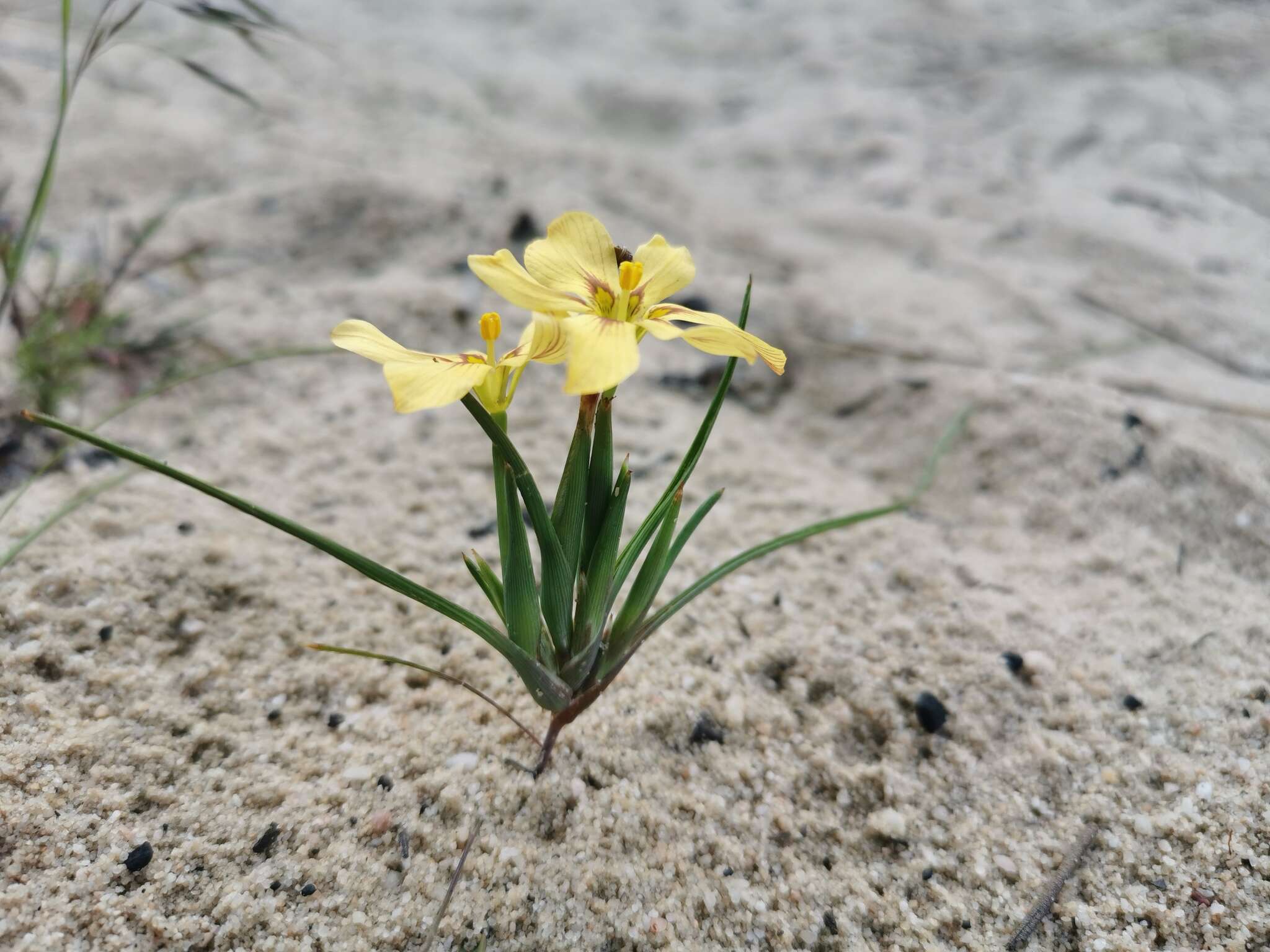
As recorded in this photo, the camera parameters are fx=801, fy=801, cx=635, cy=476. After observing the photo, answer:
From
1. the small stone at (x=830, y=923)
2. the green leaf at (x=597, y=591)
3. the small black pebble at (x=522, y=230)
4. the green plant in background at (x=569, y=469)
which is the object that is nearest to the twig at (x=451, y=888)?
the green plant in background at (x=569, y=469)

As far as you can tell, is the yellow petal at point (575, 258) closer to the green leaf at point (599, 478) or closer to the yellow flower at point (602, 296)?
the yellow flower at point (602, 296)

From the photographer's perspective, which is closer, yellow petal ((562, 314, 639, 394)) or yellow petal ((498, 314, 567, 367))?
yellow petal ((562, 314, 639, 394))

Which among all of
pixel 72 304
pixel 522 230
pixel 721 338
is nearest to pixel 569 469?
pixel 721 338

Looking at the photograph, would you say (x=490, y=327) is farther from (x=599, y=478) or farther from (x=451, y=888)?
(x=451, y=888)

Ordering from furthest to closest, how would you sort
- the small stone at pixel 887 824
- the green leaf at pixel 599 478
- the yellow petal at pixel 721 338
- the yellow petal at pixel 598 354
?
the small stone at pixel 887 824 → the green leaf at pixel 599 478 → the yellow petal at pixel 721 338 → the yellow petal at pixel 598 354

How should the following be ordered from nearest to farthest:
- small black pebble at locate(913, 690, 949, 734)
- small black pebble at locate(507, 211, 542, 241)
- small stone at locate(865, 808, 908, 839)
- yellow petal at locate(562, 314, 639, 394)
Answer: yellow petal at locate(562, 314, 639, 394) < small stone at locate(865, 808, 908, 839) < small black pebble at locate(913, 690, 949, 734) < small black pebble at locate(507, 211, 542, 241)

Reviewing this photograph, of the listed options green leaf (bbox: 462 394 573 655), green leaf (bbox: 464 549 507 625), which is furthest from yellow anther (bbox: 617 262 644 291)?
green leaf (bbox: 464 549 507 625)

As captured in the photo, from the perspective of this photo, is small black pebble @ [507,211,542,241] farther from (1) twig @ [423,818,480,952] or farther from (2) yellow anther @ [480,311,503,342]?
(1) twig @ [423,818,480,952]
